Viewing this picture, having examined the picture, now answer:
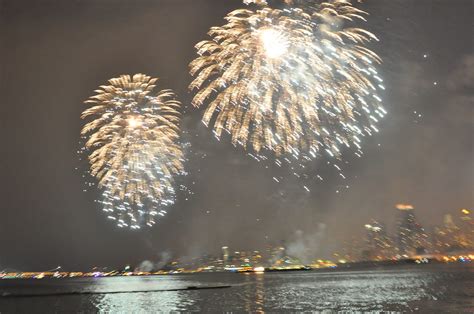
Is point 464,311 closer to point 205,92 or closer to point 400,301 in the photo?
point 400,301

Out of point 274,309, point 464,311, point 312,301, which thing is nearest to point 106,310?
point 274,309

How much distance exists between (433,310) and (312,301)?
14.7 metres

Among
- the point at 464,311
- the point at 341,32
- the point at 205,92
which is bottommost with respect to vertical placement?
the point at 464,311

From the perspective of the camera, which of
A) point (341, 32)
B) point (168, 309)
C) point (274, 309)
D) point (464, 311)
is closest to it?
point (341, 32)

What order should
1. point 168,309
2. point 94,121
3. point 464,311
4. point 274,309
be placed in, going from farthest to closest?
point 168,309 → point 274,309 → point 94,121 → point 464,311

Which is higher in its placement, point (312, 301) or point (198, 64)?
point (198, 64)

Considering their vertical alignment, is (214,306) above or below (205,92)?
below

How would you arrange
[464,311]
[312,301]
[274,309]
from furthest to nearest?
[312,301] → [274,309] → [464,311]

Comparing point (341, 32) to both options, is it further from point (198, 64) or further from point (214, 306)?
point (214, 306)

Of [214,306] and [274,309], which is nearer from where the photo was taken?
[274,309]

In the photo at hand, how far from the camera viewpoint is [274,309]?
44.2 meters

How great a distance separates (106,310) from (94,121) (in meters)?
21.1

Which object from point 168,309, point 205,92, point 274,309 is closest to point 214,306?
point 168,309

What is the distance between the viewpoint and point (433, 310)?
39.8 metres
